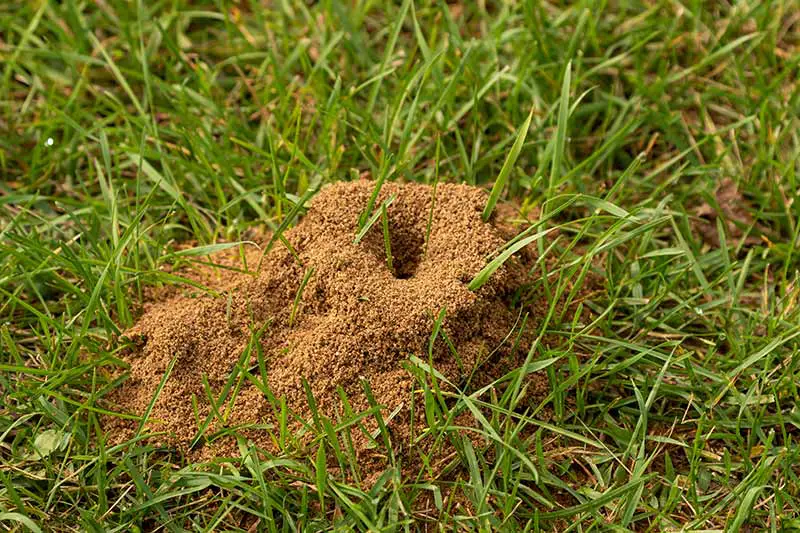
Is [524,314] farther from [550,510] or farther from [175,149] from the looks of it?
Result: [175,149]

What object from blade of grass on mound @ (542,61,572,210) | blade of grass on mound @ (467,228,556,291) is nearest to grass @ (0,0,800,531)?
blade of grass on mound @ (542,61,572,210)

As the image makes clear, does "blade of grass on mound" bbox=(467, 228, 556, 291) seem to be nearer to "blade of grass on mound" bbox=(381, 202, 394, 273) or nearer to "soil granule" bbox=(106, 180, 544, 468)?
"soil granule" bbox=(106, 180, 544, 468)

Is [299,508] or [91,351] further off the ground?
[91,351]

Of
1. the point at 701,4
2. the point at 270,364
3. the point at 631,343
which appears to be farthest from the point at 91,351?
the point at 701,4

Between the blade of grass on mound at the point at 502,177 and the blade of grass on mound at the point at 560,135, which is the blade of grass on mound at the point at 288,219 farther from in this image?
the blade of grass on mound at the point at 560,135

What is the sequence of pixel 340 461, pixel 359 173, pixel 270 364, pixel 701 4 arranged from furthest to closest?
pixel 701 4
pixel 359 173
pixel 270 364
pixel 340 461

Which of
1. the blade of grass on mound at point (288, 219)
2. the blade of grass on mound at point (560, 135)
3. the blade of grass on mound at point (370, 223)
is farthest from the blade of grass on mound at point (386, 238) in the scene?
the blade of grass on mound at point (560, 135)
